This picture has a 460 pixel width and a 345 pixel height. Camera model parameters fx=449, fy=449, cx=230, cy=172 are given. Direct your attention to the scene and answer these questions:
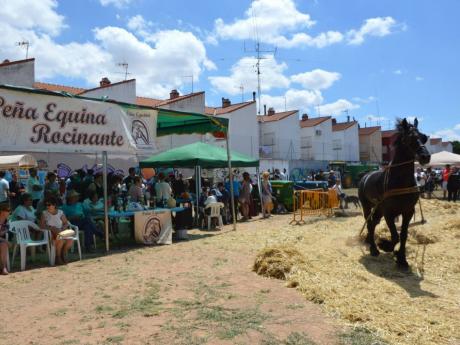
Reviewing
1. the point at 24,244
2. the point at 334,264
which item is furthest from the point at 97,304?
the point at 334,264

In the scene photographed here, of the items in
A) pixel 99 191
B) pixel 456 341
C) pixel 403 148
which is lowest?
pixel 456 341

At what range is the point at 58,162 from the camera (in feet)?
67.4

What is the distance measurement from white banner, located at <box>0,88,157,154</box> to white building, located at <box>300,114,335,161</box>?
3866 cm

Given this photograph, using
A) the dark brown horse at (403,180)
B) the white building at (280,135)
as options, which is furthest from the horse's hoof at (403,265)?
the white building at (280,135)

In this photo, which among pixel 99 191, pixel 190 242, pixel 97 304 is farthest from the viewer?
pixel 99 191

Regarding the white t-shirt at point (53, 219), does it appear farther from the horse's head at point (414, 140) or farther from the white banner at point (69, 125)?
the horse's head at point (414, 140)

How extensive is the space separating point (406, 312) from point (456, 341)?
0.77 metres

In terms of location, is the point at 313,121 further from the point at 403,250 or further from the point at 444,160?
the point at 403,250

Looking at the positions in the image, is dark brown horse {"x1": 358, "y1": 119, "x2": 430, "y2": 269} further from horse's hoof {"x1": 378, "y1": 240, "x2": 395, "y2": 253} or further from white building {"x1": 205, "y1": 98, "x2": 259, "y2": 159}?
white building {"x1": 205, "y1": 98, "x2": 259, "y2": 159}

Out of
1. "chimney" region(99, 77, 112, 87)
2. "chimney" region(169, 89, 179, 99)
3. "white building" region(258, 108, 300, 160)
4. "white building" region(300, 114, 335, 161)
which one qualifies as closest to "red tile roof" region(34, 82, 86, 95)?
"chimney" region(99, 77, 112, 87)

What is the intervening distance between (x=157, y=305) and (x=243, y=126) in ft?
107

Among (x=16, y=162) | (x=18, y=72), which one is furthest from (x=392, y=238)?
(x=18, y=72)

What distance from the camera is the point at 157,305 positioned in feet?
18.0

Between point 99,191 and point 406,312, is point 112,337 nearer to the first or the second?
point 406,312
